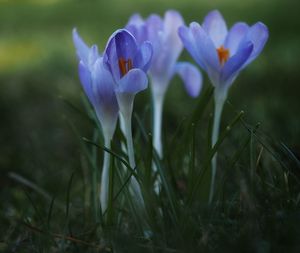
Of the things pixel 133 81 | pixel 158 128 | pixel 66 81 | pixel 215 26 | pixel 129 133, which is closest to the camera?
pixel 133 81

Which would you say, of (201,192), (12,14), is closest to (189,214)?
(201,192)

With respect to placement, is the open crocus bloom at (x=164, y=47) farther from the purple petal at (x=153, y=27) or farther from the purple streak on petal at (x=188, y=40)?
the purple streak on petal at (x=188, y=40)

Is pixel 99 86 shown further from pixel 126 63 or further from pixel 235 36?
pixel 235 36

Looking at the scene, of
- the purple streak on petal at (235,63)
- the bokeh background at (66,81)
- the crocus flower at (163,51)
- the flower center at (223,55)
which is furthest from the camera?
the bokeh background at (66,81)

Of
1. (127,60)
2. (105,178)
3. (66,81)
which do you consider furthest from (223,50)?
(66,81)

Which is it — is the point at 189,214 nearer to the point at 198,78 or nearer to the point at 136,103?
the point at 198,78

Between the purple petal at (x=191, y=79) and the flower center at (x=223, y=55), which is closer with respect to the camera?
the flower center at (x=223, y=55)

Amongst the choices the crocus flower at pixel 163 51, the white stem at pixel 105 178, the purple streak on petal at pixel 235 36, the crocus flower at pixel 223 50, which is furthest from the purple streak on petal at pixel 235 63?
the white stem at pixel 105 178
